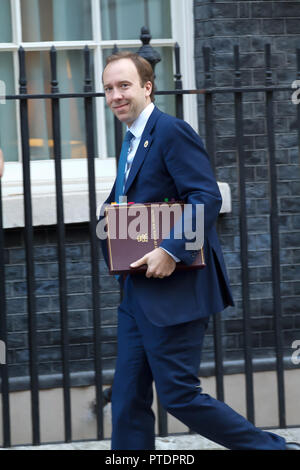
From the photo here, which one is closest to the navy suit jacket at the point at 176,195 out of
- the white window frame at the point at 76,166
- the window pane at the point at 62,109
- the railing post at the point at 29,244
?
the railing post at the point at 29,244

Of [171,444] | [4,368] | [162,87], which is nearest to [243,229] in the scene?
[171,444]

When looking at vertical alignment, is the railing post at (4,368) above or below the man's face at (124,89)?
below

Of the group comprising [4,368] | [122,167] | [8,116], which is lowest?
[4,368]

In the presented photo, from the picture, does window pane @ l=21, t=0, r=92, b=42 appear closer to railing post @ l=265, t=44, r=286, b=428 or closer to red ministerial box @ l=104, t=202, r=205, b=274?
railing post @ l=265, t=44, r=286, b=428

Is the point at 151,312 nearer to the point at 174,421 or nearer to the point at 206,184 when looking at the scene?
the point at 206,184

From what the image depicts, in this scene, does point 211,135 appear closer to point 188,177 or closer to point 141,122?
point 141,122

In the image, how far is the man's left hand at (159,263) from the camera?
129 inches

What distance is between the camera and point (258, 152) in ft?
19.2

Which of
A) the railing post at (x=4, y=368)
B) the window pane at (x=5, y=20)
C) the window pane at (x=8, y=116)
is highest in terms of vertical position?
the window pane at (x=5, y=20)

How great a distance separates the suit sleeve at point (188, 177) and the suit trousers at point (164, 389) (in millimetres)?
345

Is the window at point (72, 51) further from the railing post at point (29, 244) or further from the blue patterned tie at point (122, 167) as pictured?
the blue patterned tie at point (122, 167)

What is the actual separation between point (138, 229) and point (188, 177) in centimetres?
28

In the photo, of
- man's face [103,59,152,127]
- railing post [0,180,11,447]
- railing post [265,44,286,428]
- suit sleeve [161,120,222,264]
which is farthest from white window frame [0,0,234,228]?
suit sleeve [161,120,222,264]

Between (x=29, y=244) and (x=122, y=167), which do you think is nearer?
(x=122, y=167)
